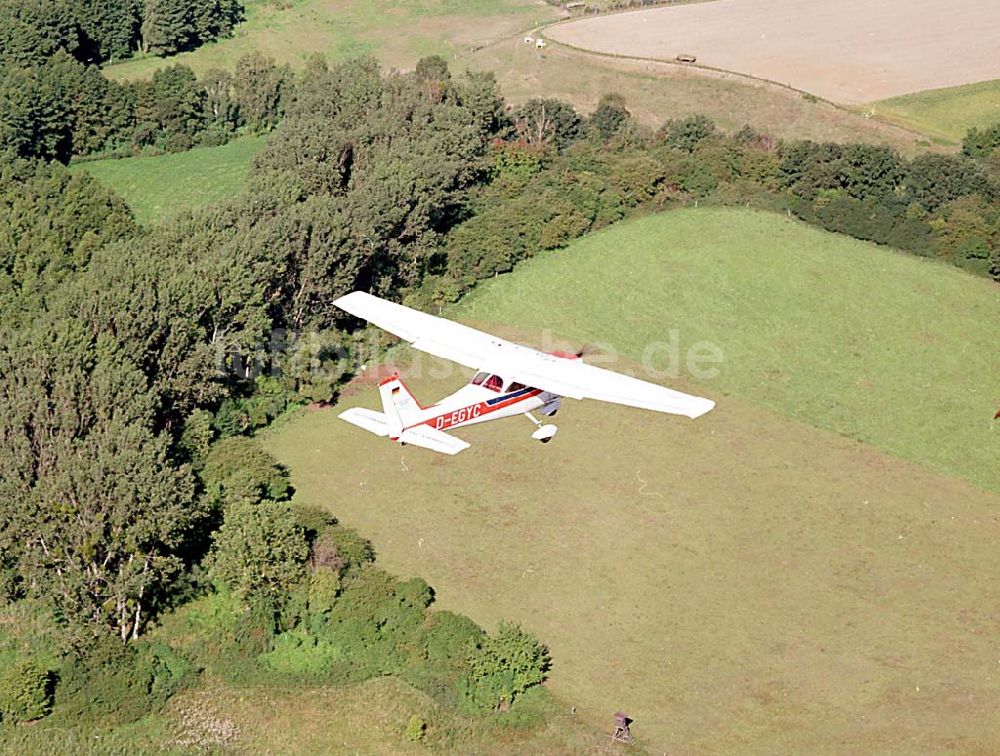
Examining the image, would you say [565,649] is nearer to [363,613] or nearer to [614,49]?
[363,613]

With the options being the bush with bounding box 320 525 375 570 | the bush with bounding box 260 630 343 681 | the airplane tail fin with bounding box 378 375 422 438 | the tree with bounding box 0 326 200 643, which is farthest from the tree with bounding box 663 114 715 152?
the bush with bounding box 260 630 343 681

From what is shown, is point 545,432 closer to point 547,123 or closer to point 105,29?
point 547,123

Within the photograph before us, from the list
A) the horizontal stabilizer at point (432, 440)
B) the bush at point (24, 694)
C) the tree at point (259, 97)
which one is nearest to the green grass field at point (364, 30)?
the tree at point (259, 97)

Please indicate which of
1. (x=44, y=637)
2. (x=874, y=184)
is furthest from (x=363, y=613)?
(x=874, y=184)

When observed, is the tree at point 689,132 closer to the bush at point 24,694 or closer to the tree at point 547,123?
the tree at point 547,123


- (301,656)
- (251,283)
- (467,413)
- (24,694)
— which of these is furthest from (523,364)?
(24,694)

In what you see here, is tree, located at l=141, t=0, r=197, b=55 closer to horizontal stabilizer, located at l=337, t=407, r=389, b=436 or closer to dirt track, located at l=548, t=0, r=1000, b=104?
dirt track, located at l=548, t=0, r=1000, b=104
